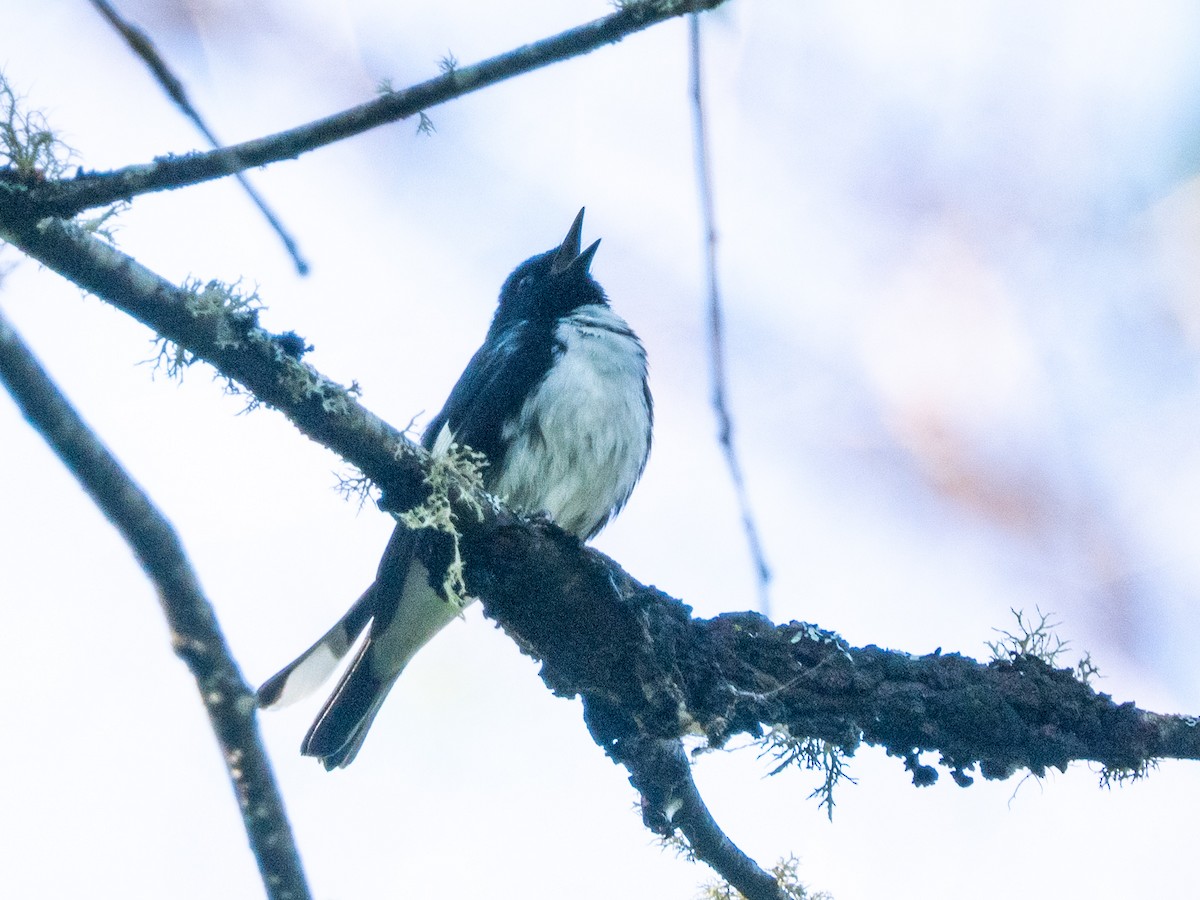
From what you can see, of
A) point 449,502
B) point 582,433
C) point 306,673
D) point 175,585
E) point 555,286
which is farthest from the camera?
point 555,286

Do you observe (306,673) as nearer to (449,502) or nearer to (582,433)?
(582,433)

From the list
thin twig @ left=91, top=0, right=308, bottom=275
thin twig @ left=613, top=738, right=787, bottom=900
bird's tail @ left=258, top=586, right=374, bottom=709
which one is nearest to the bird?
bird's tail @ left=258, top=586, right=374, bottom=709

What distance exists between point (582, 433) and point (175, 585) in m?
3.30

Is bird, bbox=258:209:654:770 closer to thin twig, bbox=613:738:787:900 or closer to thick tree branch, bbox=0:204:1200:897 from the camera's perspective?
thick tree branch, bbox=0:204:1200:897

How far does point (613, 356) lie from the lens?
17.2ft

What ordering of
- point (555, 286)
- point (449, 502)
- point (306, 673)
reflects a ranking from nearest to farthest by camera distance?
1. point (449, 502)
2. point (306, 673)
3. point (555, 286)

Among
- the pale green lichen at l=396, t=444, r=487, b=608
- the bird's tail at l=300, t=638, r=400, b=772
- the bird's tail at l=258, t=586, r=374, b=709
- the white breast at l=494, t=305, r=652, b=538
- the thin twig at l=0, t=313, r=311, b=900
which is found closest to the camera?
the thin twig at l=0, t=313, r=311, b=900

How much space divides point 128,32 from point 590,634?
74.1 inches

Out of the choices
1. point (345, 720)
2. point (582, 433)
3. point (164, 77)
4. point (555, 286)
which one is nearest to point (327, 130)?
point (164, 77)

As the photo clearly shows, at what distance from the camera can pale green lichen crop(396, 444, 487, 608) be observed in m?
3.07

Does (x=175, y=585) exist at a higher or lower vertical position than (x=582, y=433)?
lower

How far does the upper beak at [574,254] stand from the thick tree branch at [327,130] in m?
3.51

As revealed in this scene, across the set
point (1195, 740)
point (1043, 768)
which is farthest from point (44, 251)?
point (1195, 740)

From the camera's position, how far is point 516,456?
4.70 m
